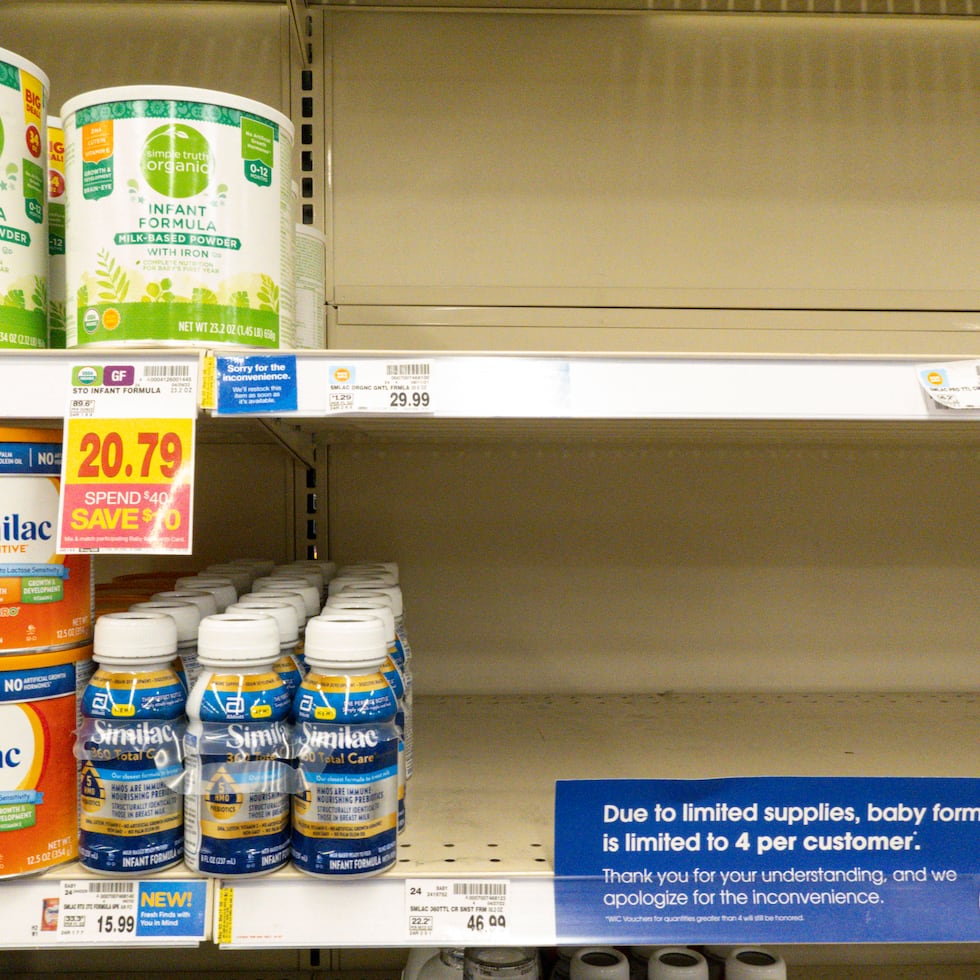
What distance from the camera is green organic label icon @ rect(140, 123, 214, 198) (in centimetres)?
75

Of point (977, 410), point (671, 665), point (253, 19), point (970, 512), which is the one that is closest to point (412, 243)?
point (253, 19)

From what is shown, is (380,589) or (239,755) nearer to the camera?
(239,755)

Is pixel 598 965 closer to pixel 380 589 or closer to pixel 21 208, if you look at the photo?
pixel 380 589

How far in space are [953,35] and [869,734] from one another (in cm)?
111

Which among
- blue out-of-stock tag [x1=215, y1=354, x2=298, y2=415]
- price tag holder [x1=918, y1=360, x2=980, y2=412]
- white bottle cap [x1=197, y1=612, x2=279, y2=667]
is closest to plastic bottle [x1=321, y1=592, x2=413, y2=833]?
white bottle cap [x1=197, y1=612, x2=279, y2=667]

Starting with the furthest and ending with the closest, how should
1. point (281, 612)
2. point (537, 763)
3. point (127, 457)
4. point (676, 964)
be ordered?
point (537, 763) → point (676, 964) → point (281, 612) → point (127, 457)

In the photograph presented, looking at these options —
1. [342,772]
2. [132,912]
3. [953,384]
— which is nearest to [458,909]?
[342,772]

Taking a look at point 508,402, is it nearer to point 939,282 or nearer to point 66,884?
point 66,884

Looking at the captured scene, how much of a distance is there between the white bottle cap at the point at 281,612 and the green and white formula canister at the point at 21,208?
305 mm

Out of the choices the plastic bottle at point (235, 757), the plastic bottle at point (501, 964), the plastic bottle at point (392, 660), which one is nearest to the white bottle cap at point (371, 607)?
the plastic bottle at point (392, 660)

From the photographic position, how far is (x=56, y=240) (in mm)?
893

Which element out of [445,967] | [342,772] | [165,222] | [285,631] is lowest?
[445,967]

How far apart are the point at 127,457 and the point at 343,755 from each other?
302 millimetres

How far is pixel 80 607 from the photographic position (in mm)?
797
